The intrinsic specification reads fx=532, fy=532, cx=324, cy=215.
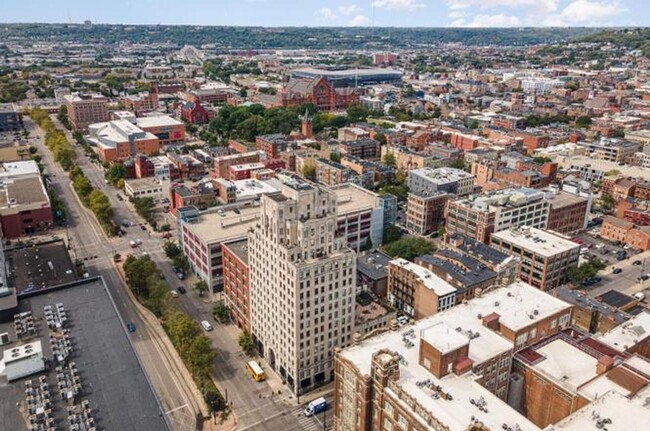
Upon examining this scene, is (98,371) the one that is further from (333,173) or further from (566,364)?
(333,173)

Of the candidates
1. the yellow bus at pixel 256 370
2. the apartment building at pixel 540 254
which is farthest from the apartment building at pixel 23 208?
the apartment building at pixel 540 254

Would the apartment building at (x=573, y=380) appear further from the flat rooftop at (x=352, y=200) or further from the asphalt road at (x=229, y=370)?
the flat rooftop at (x=352, y=200)

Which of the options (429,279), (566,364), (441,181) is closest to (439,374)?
(566,364)

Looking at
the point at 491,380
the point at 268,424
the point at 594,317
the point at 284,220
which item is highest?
the point at 284,220

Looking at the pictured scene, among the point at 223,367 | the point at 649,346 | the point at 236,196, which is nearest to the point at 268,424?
the point at 223,367

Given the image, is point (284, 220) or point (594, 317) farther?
point (594, 317)

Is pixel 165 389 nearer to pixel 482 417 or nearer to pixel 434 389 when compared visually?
pixel 434 389

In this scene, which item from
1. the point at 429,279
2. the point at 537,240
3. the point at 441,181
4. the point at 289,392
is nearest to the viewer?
the point at 289,392
